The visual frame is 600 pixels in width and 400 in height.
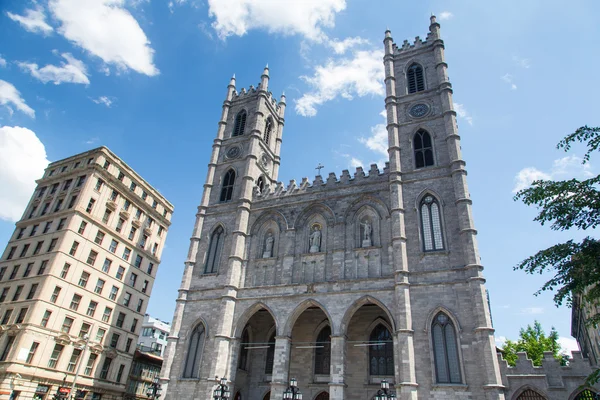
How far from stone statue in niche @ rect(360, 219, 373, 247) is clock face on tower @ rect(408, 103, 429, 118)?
8.55m

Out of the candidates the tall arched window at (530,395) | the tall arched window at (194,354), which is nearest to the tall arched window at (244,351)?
the tall arched window at (194,354)

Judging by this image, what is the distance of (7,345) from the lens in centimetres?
2803

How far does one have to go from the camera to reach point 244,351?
28.3m

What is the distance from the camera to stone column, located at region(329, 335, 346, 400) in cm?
2159

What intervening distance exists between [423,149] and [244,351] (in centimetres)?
1798

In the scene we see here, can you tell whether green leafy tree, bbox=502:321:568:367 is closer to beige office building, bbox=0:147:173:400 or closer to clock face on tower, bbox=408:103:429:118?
clock face on tower, bbox=408:103:429:118

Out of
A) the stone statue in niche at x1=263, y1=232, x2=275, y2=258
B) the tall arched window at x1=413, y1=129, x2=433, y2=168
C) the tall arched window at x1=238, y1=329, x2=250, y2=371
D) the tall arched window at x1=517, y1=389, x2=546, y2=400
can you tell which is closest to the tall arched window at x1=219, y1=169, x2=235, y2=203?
the stone statue in niche at x1=263, y1=232, x2=275, y2=258

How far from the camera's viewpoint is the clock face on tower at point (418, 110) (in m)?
29.3

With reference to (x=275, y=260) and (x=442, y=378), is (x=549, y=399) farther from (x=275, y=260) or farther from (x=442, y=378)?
(x=275, y=260)

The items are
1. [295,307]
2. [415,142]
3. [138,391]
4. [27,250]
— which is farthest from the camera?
[138,391]

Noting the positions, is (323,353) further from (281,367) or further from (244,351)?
(244,351)

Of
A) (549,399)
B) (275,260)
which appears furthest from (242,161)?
(549,399)

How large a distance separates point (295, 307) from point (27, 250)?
23.0m

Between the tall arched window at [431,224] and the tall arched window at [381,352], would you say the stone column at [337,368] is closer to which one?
the tall arched window at [381,352]
